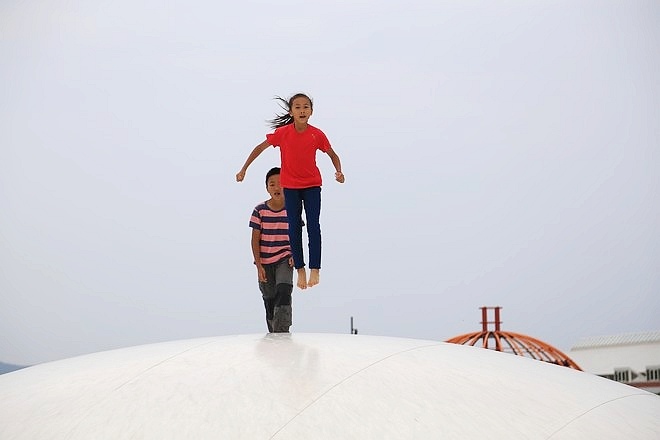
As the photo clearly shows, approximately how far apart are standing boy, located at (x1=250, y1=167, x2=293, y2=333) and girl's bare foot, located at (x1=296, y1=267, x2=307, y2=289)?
16 cm

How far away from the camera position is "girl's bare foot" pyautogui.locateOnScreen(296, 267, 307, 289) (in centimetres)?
1275

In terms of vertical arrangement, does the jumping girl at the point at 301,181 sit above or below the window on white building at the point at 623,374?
above

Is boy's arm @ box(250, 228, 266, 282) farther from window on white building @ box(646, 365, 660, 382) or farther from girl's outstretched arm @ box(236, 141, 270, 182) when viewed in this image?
window on white building @ box(646, 365, 660, 382)

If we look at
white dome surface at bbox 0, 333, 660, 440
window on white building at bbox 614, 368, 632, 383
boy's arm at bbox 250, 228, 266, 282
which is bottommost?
window on white building at bbox 614, 368, 632, 383

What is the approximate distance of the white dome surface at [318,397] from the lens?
8641 millimetres

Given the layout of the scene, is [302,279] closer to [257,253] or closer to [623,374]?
[257,253]

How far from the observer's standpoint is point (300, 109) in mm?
12703

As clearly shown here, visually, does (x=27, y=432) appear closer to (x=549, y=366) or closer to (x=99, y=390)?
(x=99, y=390)

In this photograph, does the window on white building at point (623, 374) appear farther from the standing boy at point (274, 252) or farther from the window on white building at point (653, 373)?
the standing boy at point (274, 252)

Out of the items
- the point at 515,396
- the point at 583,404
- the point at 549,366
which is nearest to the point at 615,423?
the point at 583,404

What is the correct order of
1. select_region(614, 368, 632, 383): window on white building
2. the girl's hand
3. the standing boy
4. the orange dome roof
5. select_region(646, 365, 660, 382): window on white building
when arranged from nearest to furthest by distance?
the standing boy, the girl's hand, the orange dome roof, select_region(646, 365, 660, 382): window on white building, select_region(614, 368, 632, 383): window on white building

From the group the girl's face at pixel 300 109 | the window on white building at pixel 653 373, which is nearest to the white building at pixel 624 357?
the window on white building at pixel 653 373

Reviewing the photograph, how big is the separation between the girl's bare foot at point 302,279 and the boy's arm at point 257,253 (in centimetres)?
50

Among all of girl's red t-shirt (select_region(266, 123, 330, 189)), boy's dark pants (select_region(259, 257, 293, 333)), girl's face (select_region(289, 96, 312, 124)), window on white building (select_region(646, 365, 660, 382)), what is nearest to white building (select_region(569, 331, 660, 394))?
window on white building (select_region(646, 365, 660, 382))
